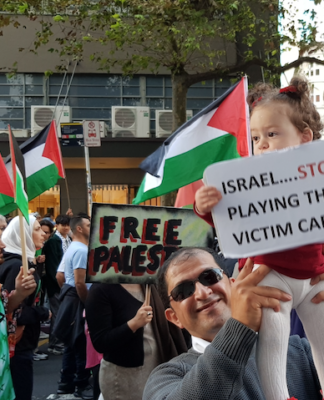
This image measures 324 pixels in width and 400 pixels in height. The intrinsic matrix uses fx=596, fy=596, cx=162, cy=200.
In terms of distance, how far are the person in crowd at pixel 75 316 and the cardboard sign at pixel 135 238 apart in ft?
8.09

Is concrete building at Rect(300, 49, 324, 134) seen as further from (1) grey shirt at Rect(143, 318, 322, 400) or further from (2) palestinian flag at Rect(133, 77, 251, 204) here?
(1) grey shirt at Rect(143, 318, 322, 400)

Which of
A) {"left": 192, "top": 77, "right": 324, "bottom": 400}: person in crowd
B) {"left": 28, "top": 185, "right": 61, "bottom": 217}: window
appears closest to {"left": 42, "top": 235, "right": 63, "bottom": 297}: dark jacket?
{"left": 192, "top": 77, "right": 324, "bottom": 400}: person in crowd

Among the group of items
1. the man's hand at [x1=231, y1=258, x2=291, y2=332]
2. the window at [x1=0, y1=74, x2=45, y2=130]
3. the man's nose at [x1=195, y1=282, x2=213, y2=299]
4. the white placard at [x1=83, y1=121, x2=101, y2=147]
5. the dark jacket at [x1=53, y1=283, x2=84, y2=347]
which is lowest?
the dark jacket at [x1=53, y1=283, x2=84, y2=347]

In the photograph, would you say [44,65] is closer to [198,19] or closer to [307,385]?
[198,19]

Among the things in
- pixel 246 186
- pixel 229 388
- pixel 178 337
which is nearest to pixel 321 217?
pixel 246 186

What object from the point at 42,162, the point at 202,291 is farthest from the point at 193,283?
the point at 42,162

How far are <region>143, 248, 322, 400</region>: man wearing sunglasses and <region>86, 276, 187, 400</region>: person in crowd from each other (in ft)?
4.14

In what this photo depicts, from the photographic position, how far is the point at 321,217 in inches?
69.5

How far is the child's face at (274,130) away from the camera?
81.7 inches

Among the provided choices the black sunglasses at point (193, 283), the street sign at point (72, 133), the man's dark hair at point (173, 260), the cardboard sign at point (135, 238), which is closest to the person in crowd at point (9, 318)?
the cardboard sign at point (135, 238)

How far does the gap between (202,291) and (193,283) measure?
7cm

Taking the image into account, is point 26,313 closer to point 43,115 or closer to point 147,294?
point 147,294

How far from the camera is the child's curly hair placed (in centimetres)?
212

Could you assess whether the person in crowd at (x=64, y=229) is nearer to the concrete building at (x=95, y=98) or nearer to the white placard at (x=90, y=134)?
the white placard at (x=90, y=134)
